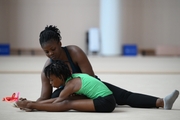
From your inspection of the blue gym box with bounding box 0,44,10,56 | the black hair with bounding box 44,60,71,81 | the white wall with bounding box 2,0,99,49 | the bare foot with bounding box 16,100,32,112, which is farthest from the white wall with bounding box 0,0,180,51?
the black hair with bounding box 44,60,71,81

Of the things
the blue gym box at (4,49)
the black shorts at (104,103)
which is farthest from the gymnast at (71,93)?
the blue gym box at (4,49)

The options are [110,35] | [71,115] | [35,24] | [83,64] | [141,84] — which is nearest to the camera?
[71,115]

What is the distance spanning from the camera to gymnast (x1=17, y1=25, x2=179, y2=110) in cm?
430

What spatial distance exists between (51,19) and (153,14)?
3719 millimetres

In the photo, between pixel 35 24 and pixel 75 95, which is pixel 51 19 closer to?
pixel 35 24

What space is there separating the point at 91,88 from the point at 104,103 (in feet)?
0.60

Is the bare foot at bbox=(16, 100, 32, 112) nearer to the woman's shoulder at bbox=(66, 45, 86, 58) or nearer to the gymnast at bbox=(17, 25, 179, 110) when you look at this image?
the gymnast at bbox=(17, 25, 179, 110)

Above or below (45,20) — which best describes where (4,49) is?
below

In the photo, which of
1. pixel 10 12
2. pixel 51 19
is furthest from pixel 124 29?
pixel 10 12

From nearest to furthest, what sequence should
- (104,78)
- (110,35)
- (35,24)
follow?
(104,78) → (110,35) → (35,24)

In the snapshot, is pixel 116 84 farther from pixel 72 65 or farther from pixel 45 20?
pixel 45 20

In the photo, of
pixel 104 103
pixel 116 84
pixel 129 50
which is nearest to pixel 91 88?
pixel 104 103

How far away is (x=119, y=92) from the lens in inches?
183

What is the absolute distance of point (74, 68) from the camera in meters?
4.50
